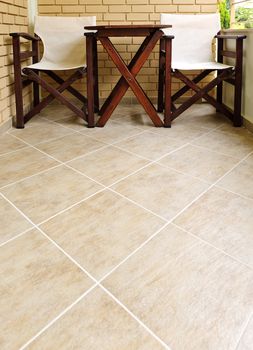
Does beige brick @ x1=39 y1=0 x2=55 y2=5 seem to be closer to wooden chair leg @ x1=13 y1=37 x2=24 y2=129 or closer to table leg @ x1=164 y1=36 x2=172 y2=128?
wooden chair leg @ x1=13 y1=37 x2=24 y2=129

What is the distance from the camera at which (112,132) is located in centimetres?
246

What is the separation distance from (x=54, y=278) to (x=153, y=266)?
1.02ft

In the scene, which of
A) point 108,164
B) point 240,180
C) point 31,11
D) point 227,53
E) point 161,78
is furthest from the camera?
point 31,11

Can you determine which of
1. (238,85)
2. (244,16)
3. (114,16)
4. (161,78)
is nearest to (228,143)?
(238,85)

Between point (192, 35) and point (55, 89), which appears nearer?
point (55, 89)

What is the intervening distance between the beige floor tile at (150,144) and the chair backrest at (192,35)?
98 centimetres

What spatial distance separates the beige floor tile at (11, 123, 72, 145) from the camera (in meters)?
2.30

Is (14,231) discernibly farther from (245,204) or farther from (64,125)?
(64,125)

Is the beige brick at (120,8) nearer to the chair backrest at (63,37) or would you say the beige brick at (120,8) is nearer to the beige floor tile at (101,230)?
the chair backrest at (63,37)

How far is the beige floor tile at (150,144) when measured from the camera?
6.61 ft

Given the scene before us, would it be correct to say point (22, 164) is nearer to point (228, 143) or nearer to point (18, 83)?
point (18, 83)

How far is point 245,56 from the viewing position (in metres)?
2.48

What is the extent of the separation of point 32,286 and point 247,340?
598mm

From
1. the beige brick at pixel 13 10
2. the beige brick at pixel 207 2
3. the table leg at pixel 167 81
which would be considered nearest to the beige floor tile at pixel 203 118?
the table leg at pixel 167 81
